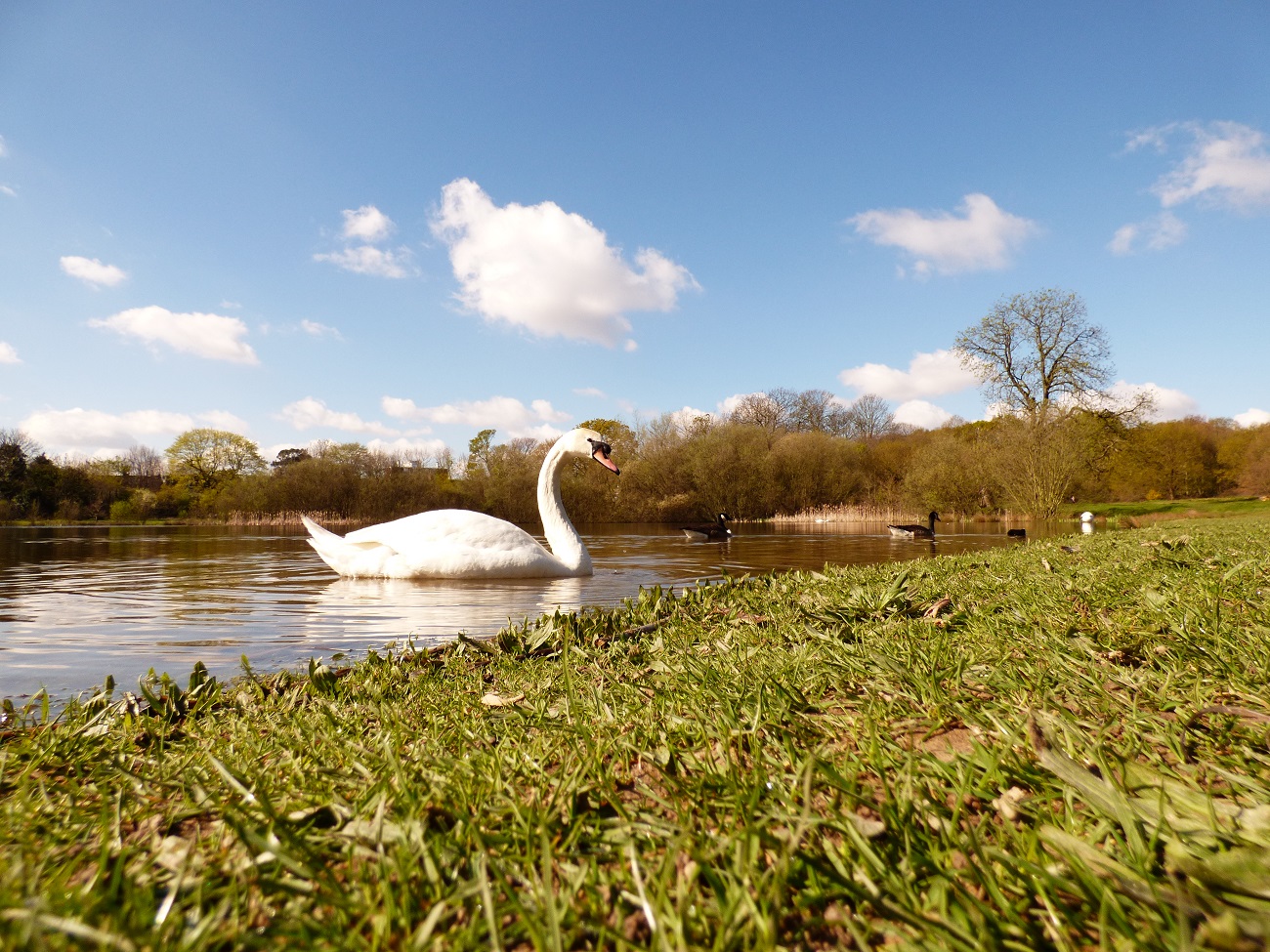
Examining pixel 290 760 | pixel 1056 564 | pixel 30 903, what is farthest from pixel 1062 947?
pixel 1056 564

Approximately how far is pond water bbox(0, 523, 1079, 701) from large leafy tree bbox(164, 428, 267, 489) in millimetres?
45489

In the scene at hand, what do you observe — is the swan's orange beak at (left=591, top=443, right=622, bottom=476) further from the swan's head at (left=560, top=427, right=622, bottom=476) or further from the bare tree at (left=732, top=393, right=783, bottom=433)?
the bare tree at (left=732, top=393, right=783, bottom=433)

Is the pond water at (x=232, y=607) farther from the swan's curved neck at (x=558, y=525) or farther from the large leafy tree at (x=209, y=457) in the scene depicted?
the large leafy tree at (x=209, y=457)

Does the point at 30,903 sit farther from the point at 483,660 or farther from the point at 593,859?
the point at 483,660

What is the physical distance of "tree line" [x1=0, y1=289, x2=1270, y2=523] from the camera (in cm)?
3381

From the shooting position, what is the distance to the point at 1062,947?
0.88m

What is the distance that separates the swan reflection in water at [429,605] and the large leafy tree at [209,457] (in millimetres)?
52525

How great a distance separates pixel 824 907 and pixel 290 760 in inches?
56.1

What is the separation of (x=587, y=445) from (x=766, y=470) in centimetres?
3326

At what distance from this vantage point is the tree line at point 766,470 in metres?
33.8

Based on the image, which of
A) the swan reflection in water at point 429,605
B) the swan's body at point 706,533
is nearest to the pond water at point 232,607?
the swan reflection in water at point 429,605

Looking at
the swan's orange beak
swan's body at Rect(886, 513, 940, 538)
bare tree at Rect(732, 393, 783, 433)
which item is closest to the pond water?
the swan's orange beak

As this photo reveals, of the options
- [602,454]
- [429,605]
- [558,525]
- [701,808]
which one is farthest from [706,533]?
[701,808]

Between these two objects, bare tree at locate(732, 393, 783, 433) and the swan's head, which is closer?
the swan's head
